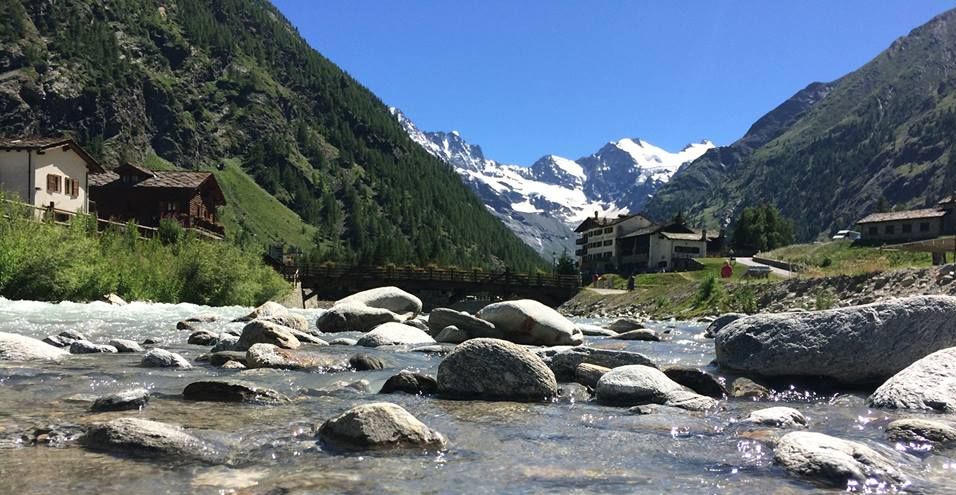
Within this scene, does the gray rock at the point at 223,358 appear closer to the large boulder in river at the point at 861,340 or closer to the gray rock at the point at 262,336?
the gray rock at the point at 262,336

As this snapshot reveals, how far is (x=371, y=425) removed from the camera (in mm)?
7332

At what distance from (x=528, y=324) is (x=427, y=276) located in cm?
5710

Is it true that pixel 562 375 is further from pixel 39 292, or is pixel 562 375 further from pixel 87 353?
pixel 39 292

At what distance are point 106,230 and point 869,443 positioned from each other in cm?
3883

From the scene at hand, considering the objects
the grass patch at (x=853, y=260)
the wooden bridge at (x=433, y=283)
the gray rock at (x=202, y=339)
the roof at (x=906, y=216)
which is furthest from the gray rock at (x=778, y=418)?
the roof at (x=906, y=216)

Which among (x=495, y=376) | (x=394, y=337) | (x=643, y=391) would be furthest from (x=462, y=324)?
(x=643, y=391)

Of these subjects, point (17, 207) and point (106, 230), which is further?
point (106, 230)

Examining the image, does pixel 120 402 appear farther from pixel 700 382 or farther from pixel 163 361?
pixel 700 382

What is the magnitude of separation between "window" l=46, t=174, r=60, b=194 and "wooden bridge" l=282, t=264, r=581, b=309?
23364 millimetres

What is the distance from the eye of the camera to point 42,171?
5253 centimetres

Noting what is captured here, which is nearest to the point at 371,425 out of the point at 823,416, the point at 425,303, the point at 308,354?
the point at 823,416

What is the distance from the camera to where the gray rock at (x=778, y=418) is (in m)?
8.84

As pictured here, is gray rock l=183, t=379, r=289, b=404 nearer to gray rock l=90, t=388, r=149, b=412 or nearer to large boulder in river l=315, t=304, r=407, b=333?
gray rock l=90, t=388, r=149, b=412

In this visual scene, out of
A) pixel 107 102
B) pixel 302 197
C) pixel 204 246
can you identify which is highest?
pixel 107 102
